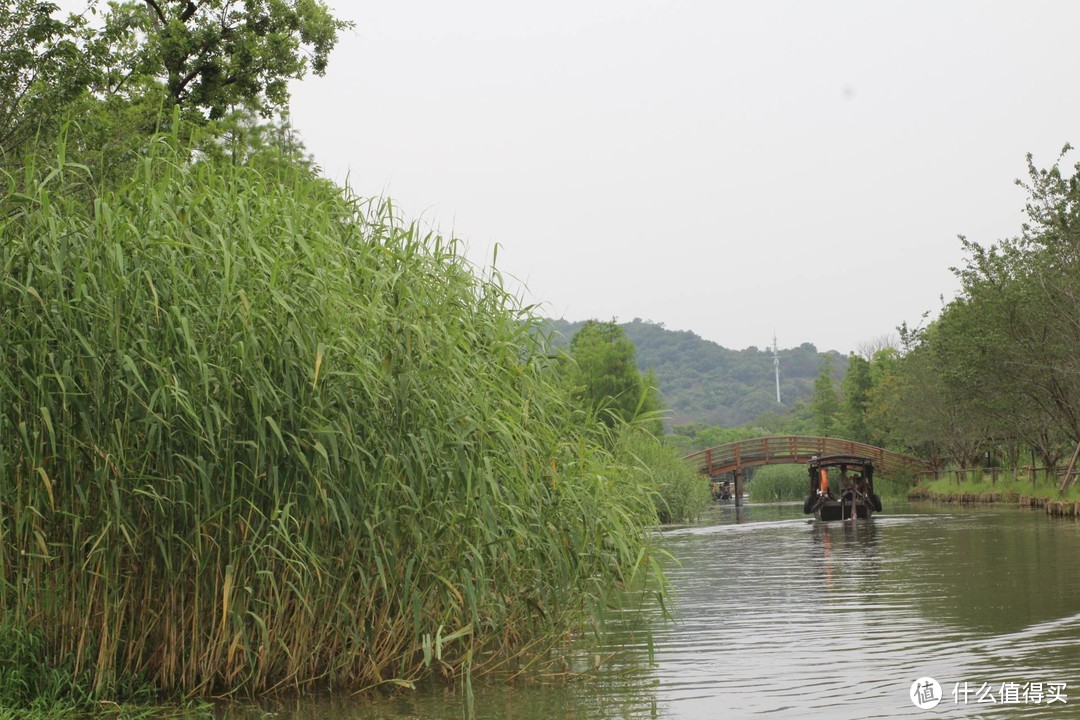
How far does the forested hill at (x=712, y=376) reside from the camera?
147625mm

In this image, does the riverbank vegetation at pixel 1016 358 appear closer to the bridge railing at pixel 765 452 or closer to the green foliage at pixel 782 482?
the bridge railing at pixel 765 452

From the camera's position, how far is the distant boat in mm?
36906

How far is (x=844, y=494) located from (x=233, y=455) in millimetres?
32418

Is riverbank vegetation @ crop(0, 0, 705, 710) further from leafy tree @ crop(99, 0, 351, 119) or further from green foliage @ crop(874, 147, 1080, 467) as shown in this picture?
Answer: green foliage @ crop(874, 147, 1080, 467)

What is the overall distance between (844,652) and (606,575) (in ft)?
8.93

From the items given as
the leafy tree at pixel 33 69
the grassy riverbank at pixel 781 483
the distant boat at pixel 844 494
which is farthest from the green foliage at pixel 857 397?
the leafy tree at pixel 33 69

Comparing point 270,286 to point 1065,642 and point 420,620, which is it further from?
point 1065,642

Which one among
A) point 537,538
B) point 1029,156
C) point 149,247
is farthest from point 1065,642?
point 1029,156

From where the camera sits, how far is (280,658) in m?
7.34

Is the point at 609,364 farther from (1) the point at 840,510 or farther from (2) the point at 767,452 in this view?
(1) the point at 840,510

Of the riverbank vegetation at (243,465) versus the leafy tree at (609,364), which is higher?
the leafy tree at (609,364)

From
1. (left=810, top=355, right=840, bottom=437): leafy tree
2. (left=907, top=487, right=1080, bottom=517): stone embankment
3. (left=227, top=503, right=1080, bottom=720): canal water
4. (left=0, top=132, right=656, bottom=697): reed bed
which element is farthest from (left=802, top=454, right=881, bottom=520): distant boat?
(left=810, top=355, right=840, bottom=437): leafy tree

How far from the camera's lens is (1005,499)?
4131 cm

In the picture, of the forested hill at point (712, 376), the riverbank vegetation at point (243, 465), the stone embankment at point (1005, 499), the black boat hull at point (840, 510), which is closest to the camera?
the riverbank vegetation at point (243, 465)
